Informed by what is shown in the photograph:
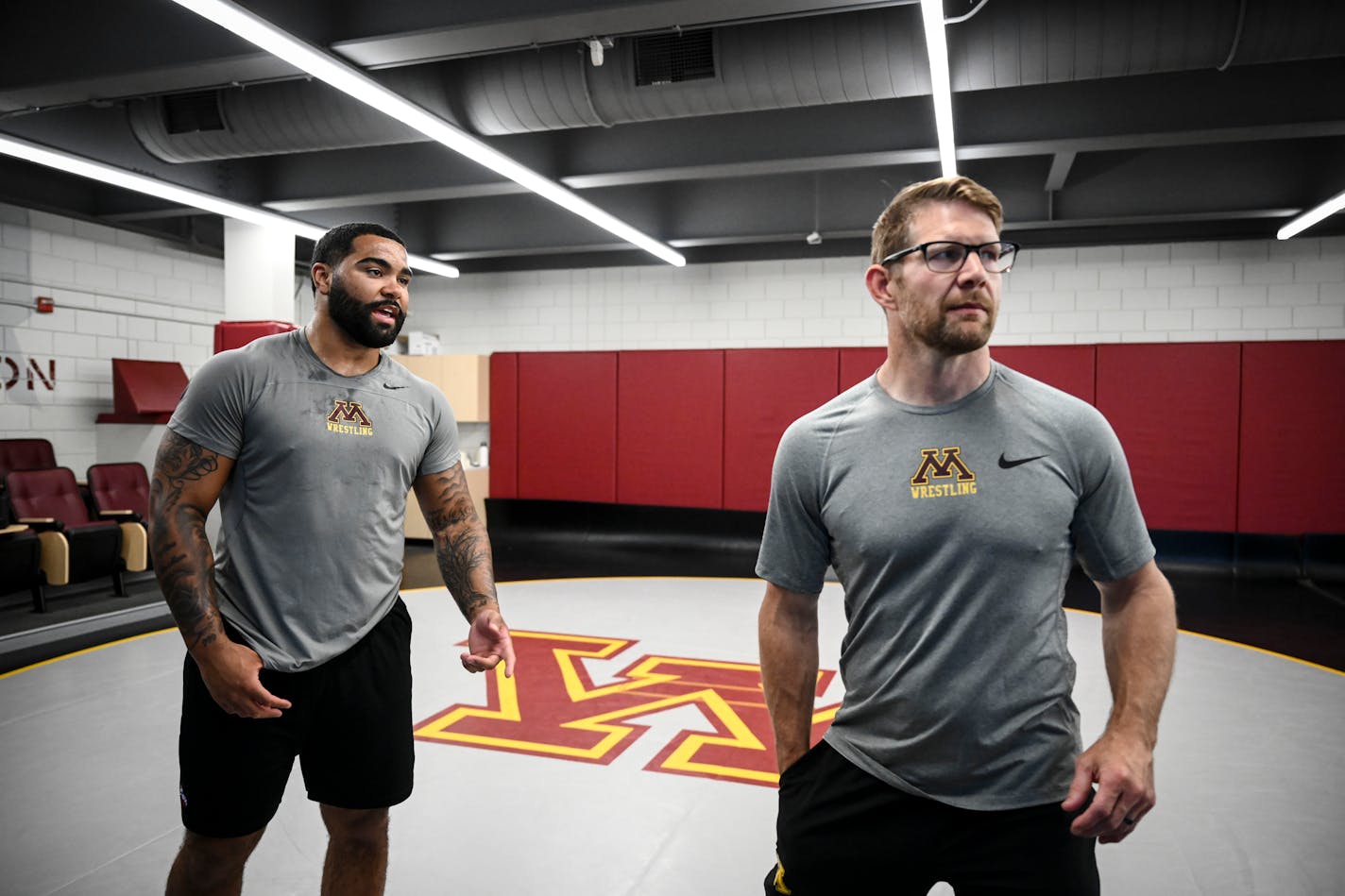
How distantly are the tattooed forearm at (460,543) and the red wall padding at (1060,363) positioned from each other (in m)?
7.27

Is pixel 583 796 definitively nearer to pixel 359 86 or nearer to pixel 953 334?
pixel 953 334

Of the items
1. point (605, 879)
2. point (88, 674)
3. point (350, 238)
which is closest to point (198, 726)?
point (350, 238)

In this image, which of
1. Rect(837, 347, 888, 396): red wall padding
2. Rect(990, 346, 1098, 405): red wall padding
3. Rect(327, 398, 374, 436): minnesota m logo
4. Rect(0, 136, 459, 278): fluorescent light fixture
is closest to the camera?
Rect(327, 398, 374, 436): minnesota m logo

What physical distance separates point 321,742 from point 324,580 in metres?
0.36

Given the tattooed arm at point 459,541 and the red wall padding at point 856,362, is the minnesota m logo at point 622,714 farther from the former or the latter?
the red wall padding at point 856,362

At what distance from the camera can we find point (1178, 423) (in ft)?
27.0

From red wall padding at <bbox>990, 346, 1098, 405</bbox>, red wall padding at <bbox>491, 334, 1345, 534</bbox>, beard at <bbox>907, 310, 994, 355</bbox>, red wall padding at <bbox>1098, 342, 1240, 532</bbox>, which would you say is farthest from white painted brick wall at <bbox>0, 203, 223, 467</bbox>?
red wall padding at <bbox>1098, 342, 1240, 532</bbox>

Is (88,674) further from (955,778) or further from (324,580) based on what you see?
(955,778)

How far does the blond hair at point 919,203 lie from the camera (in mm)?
1399

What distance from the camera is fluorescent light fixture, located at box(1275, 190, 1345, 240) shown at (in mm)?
6331

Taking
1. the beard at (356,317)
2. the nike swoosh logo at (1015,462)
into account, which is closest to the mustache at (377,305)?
the beard at (356,317)

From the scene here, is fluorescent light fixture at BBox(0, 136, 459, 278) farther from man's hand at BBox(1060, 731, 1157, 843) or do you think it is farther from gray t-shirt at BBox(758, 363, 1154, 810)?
man's hand at BBox(1060, 731, 1157, 843)

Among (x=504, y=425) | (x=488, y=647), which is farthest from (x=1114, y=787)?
(x=504, y=425)

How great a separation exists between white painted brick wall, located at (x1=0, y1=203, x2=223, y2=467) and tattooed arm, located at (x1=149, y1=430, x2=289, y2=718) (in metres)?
7.38
